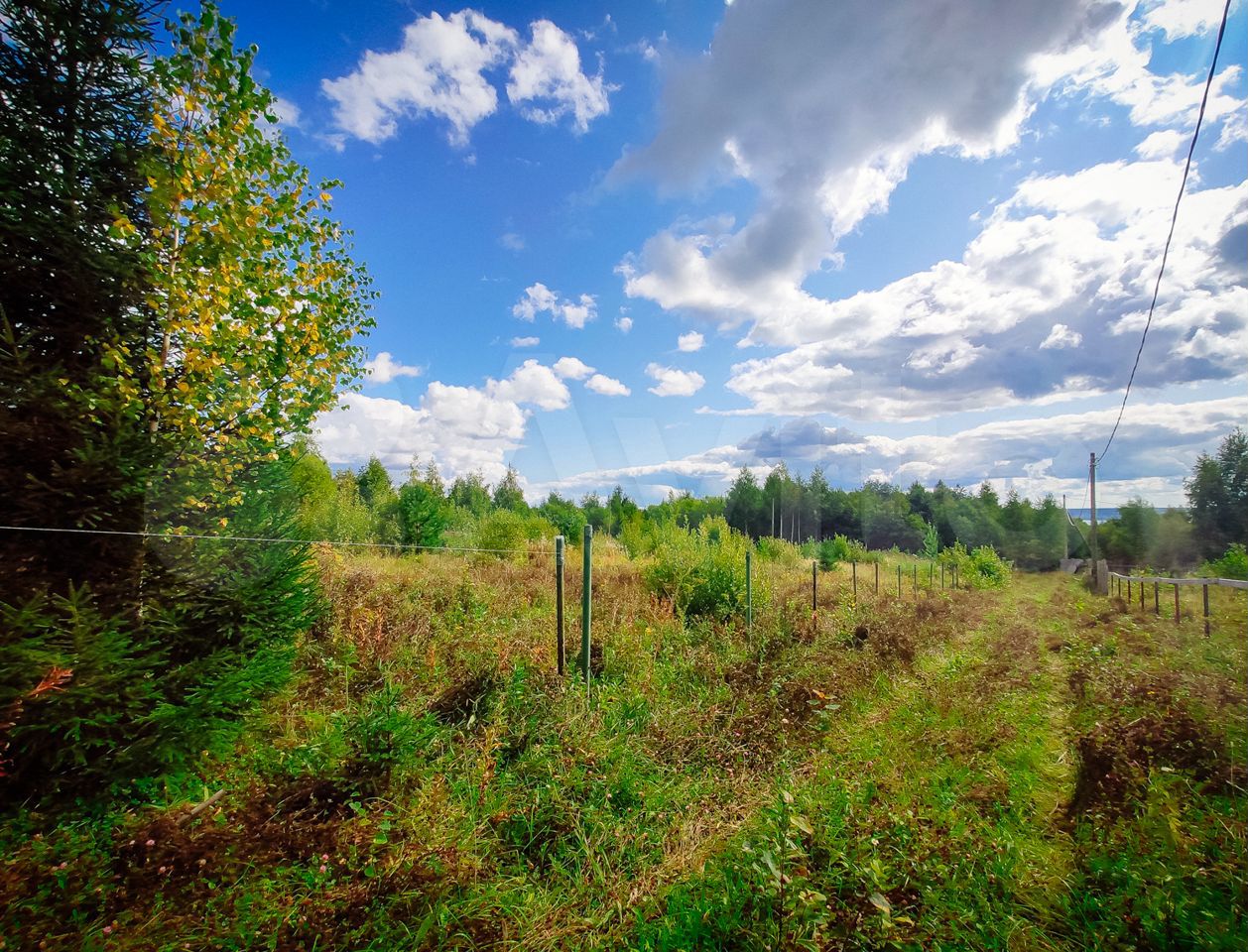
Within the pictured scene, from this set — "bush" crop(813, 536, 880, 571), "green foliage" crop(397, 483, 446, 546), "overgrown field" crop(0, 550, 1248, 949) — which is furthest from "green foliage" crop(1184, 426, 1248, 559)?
"green foliage" crop(397, 483, 446, 546)

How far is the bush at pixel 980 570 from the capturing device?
1909cm

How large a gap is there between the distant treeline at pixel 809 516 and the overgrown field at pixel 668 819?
7.33 feet

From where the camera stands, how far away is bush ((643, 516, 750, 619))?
916 cm

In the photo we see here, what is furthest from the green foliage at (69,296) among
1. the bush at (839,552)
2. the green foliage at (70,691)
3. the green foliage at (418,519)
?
the bush at (839,552)

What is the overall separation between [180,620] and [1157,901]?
207 inches

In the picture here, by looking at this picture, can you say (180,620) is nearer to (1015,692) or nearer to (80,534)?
(80,534)

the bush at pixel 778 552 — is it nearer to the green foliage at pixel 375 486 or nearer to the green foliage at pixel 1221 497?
the green foliage at pixel 1221 497

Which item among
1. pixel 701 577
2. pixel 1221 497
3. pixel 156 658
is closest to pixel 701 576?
pixel 701 577

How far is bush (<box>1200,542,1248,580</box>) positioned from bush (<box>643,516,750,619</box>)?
34.6 feet

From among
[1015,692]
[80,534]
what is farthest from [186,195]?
[1015,692]

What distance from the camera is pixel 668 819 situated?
329 cm

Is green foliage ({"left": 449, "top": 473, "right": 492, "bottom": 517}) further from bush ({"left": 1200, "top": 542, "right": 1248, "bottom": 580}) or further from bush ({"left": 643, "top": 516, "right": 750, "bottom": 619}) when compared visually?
bush ({"left": 1200, "top": 542, "right": 1248, "bottom": 580})

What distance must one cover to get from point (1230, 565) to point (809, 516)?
3816 centimetres

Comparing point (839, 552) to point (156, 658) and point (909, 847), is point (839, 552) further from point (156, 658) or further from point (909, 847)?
point (156, 658)
